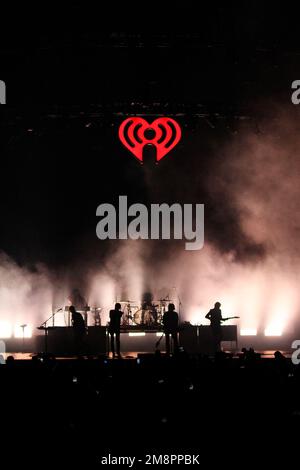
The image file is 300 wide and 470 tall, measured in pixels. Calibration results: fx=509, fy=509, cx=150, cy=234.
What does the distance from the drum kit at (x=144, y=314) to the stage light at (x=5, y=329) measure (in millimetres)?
3576

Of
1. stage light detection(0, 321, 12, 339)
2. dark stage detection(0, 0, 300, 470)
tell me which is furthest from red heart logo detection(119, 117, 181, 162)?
stage light detection(0, 321, 12, 339)

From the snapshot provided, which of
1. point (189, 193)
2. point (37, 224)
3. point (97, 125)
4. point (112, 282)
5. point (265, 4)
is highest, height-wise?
point (265, 4)

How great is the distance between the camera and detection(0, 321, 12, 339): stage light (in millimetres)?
15455

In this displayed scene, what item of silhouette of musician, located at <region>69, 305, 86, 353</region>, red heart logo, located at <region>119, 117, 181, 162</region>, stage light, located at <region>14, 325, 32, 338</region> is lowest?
stage light, located at <region>14, 325, 32, 338</region>

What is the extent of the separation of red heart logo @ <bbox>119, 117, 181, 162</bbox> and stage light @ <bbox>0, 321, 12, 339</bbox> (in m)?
6.61

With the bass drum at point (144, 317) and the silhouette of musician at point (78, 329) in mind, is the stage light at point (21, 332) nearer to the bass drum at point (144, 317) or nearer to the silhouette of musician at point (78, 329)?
the bass drum at point (144, 317)

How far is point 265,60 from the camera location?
12422 millimetres

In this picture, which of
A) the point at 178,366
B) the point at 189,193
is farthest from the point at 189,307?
the point at 178,366

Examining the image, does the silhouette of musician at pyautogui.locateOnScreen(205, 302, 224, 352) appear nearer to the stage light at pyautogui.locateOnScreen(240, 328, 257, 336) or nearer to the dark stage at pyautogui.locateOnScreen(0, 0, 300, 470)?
the dark stage at pyautogui.locateOnScreen(0, 0, 300, 470)

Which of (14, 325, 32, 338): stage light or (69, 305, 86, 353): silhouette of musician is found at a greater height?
(69, 305, 86, 353): silhouette of musician

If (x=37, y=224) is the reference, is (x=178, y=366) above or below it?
below

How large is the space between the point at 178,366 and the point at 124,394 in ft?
3.17
